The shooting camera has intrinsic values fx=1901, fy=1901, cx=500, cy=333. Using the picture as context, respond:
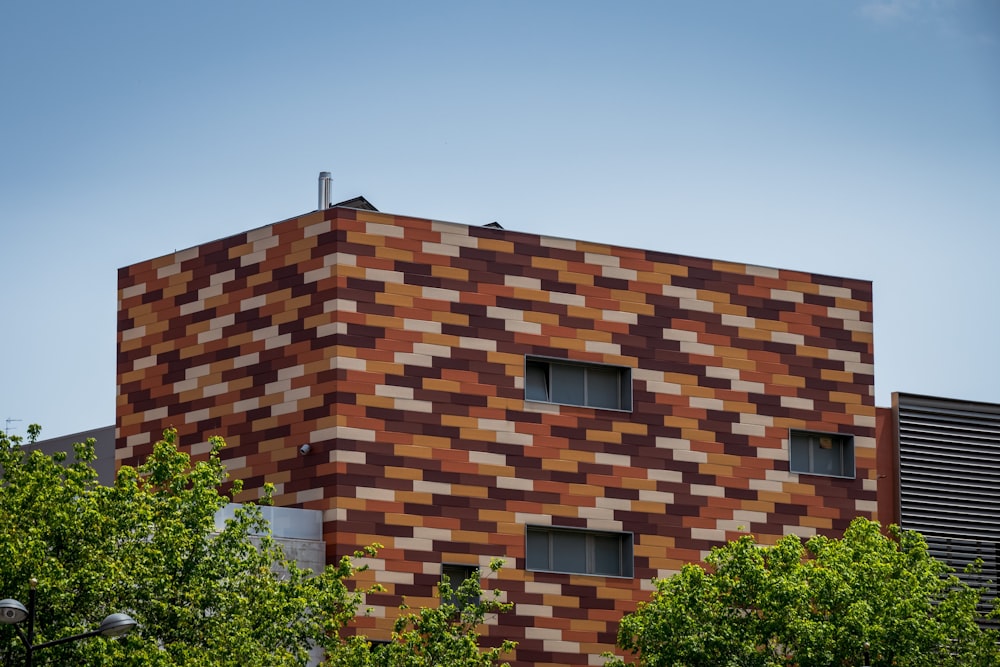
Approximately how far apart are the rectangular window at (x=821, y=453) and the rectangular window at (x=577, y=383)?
6.21 metres

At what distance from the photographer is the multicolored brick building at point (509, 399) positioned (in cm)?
5319

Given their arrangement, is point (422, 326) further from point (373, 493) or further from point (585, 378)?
point (585, 378)

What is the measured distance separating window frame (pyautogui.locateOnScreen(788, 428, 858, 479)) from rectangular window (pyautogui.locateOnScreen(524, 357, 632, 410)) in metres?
6.03

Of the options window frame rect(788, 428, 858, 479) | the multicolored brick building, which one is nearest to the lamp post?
the multicolored brick building

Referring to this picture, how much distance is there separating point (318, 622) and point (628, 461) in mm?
14458

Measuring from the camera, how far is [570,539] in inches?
2179

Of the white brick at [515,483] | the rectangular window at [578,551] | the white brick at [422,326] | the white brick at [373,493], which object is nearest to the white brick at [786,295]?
the rectangular window at [578,551]

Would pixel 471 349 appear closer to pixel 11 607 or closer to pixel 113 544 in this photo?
pixel 113 544

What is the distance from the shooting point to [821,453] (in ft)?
198

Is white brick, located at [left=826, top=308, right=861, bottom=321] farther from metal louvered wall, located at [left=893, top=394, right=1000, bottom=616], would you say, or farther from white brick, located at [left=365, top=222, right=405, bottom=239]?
white brick, located at [left=365, top=222, right=405, bottom=239]

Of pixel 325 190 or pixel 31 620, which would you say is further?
pixel 325 190

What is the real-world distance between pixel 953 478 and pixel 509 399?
1889 cm

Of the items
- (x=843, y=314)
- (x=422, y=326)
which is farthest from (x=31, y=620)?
(x=843, y=314)

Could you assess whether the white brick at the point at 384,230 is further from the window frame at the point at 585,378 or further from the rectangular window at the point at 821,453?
the rectangular window at the point at 821,453
